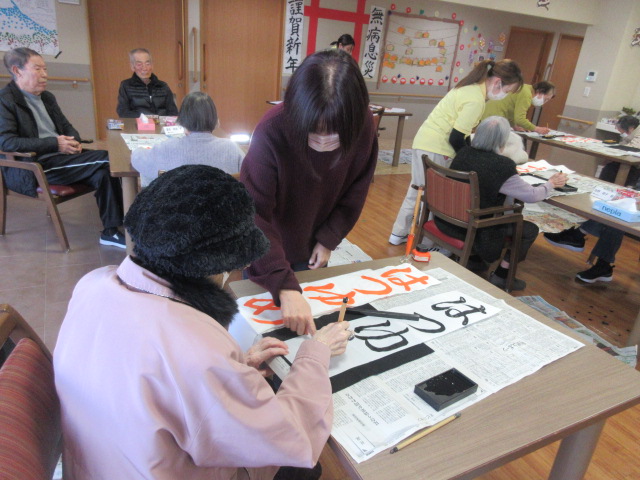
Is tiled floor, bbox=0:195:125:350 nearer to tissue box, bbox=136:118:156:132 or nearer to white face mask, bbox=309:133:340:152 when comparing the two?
tissue box, bbox=136:118:156:132

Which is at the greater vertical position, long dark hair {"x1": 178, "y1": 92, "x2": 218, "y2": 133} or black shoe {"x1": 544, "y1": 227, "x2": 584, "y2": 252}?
long dark hair {"x1": 178, "y1": 92, "x2": 218, "y2": 133}

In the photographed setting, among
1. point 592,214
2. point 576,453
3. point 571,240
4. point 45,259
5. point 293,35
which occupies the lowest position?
point 45,259

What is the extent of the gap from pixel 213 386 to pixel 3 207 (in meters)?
2.89

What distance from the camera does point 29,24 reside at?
174 inches

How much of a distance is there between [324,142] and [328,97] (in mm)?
128

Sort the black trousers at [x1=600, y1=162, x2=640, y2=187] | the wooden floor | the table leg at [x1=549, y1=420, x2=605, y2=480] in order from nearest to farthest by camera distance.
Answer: the table leg at [x1=549, y1=420, x2=605, y2=480] < the wooden floor < the black trousers at [x1=600, y1=162, x2=640, y2=187]

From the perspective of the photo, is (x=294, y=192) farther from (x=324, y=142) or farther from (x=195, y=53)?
(x=195, y=53)

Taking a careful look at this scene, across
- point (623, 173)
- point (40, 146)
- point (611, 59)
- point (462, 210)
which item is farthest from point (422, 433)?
point (611, 59)

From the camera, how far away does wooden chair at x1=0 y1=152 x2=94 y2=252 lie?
2572 mm

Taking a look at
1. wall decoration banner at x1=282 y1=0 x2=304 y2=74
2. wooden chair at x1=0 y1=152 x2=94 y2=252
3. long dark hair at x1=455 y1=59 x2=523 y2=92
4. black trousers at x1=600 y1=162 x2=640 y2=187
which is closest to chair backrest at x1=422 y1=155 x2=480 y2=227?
long dark hair at x1=455 y1=59 x2=523 y2=92

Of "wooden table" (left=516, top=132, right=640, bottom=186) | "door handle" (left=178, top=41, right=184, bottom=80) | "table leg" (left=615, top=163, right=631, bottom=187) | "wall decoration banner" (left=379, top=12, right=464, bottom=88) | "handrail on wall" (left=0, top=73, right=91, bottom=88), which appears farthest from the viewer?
"wall decoration banner" (left=379, top=12, right=464, bottom=88)

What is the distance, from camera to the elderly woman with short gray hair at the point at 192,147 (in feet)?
6.89

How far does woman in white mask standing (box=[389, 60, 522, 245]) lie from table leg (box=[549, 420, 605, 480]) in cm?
201

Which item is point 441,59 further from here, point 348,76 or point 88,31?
point 348,76
